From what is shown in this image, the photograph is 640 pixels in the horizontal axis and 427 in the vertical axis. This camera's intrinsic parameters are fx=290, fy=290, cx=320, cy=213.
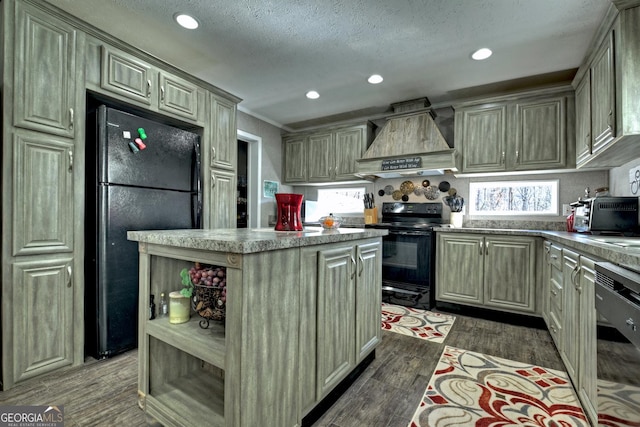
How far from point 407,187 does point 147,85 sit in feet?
10.6

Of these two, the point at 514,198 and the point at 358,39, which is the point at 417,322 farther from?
the point at 358,39

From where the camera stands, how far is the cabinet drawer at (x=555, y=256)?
210cm

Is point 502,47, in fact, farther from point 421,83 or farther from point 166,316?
point 166,316

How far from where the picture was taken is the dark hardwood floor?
1552 mm

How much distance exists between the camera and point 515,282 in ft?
9.61

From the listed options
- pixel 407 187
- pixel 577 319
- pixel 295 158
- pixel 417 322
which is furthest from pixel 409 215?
pixel 577 319

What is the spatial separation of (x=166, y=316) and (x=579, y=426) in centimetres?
222

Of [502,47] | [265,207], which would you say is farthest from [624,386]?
[265,207]

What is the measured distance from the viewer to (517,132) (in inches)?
124

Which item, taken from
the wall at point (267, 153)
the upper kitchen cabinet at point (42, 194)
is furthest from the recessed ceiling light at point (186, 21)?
the wall at point (267, 153)

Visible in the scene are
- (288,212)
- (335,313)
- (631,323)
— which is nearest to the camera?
(631,323)

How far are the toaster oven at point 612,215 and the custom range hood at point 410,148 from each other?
1.34 m

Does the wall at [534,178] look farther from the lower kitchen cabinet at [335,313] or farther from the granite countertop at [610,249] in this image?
the lower kitchen cabinet at [335,313]

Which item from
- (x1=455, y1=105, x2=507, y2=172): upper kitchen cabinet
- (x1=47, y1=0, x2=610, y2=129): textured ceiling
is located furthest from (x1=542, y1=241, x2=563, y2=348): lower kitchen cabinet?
(x1=47, y1=0, x2=610, y2=129): textured ceiling
